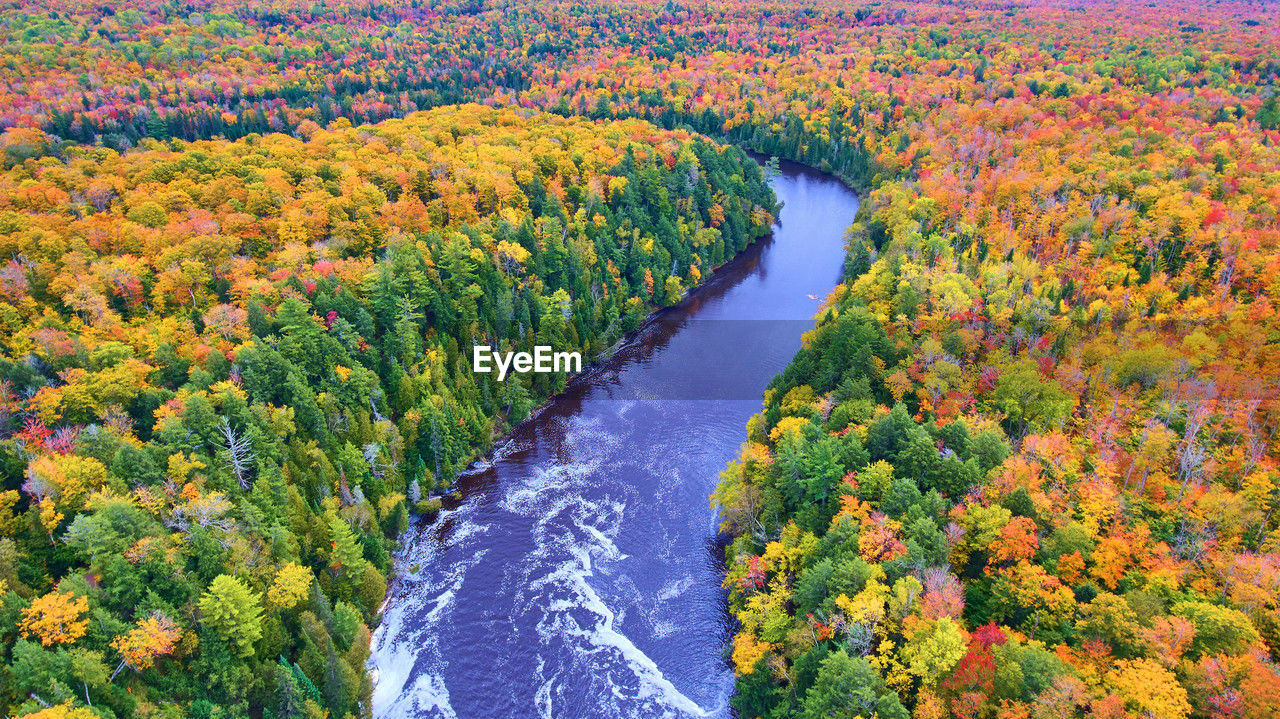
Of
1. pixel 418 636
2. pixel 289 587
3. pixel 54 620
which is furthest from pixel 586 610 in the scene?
pixel 54 620

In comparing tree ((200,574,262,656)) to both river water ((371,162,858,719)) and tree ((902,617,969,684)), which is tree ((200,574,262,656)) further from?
tree ((902,617,969,684))

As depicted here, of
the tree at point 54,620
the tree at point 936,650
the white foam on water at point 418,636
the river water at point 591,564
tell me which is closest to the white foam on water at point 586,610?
the river water at point 591,564

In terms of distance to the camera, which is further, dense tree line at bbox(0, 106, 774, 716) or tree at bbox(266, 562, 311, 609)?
tree at bbox(266, 562, 311, 609)

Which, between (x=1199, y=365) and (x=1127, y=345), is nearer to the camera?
(x=1199, y=365)

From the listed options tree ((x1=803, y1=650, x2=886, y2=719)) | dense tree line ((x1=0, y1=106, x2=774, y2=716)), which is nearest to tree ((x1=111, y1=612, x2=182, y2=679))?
dense tree line ((x1=0, y1=106, x2=774, y2=716))

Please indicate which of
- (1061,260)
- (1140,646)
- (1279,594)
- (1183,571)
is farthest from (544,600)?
(1061,260)

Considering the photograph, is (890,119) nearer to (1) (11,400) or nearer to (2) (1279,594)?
(2) (1279,594)
